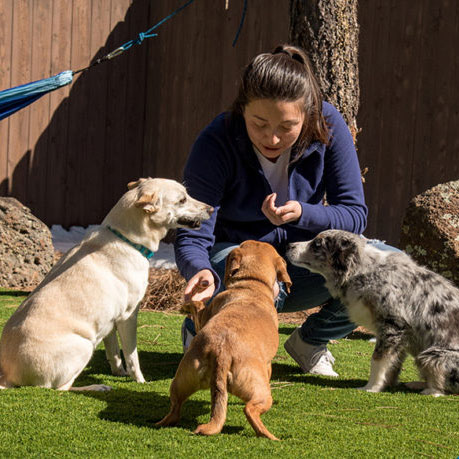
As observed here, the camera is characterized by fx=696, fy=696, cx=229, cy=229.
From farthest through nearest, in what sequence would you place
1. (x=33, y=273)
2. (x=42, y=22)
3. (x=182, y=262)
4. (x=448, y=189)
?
(x=42, y=22)
(x=33, y=273)
(x=448, y=189)
(x=182, y=262)

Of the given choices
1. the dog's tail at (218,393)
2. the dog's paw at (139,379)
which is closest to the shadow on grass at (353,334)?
the dog's paw at (139,379)

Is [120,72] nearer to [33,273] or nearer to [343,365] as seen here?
[33,273]

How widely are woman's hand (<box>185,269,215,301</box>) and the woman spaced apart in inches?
9.6

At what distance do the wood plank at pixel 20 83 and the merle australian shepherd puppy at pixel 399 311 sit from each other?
718cm

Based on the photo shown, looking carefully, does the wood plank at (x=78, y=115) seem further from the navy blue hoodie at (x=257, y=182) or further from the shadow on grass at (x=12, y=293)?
the navy blue hoodie at (x=257, y=182)

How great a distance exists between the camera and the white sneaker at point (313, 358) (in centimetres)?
446

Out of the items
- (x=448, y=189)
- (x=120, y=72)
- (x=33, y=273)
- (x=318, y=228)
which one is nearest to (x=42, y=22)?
(x=120, y=72)

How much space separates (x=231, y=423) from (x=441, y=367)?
1.35 meters

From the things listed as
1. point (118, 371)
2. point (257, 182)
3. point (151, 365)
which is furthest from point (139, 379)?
point (257, 182)

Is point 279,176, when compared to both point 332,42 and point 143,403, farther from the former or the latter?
point 332,42

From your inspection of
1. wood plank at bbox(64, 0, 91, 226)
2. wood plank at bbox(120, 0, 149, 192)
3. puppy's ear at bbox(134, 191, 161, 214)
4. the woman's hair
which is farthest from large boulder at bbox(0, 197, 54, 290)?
the woman's hair

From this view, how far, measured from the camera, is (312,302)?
181 inches

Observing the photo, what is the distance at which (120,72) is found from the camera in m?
11.3

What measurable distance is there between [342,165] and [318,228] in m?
0.43
